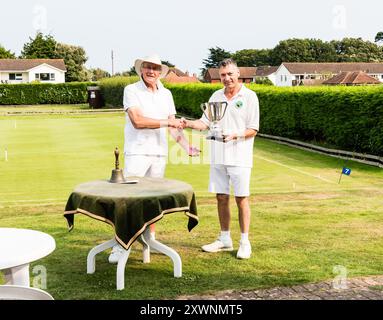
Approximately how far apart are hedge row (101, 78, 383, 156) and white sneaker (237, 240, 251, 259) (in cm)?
963

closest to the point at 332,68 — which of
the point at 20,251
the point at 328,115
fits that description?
the point at 328,115

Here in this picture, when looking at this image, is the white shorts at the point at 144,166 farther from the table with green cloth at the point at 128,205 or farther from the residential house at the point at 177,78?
the residential house at the point at 177,78

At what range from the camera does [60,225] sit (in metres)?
8.66

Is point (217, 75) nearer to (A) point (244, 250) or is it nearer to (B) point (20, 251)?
(A) point (244, 250)

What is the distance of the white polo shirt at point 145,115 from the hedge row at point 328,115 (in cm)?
1014

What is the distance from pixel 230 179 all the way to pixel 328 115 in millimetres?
12209

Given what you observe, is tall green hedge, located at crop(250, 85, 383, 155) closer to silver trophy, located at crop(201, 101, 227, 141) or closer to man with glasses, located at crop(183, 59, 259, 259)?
man with glasses, located at crop(183, 59, 259, 259)

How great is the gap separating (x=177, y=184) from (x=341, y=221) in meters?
3.55

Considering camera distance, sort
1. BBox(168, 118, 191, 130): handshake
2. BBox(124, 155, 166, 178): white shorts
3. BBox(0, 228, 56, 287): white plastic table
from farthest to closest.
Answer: BBox(124, 155, 166, 178): white shorts, BBox(168, 118, 191, 130): handshake, BBox(0, 228, 56, 287): white plastic table

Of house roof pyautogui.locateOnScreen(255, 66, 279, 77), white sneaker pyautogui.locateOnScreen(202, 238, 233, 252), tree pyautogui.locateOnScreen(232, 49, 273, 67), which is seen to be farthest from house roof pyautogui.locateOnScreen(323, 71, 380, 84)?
white sneaker pyautogui.locateOnScreen(202, 238, 233, 252)

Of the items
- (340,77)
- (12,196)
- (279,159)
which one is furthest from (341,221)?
(340,77)

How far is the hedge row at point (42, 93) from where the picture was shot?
197 ft

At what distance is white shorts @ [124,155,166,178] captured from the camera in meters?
6.62

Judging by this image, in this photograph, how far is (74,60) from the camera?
9431 centimetres
